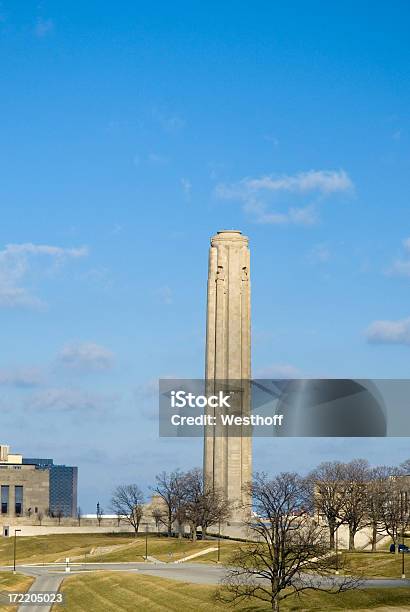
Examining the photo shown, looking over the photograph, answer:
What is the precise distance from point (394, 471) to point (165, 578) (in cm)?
6956

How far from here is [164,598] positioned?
9412cm

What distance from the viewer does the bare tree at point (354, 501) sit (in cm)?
13900

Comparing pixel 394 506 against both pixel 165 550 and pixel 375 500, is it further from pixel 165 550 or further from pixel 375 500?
pixel 165 550

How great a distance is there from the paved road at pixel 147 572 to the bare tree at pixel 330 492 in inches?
703

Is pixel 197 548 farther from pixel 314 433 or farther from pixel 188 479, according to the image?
pixel 188 479

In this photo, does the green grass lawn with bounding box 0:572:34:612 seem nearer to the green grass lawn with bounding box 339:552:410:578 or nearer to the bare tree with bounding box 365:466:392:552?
the green grass lawn with bounding box 339:552:410:578

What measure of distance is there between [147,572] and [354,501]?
34074mm

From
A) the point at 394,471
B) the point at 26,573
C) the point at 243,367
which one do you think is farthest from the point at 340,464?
the point at 26,573

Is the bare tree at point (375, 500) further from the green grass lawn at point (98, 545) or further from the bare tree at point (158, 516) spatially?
the bare tree at point (158, 516)

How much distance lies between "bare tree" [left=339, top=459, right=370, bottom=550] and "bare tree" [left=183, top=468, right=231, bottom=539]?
60.0 ft

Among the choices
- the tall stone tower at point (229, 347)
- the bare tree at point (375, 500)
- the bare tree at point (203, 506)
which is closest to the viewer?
the bare tree at point (375, 500)

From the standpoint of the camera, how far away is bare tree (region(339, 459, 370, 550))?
456 ft

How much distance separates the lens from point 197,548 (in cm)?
14575

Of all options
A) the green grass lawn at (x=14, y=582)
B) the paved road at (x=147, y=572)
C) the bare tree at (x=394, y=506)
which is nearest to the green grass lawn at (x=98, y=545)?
the paved road at (x=147, y=572)
